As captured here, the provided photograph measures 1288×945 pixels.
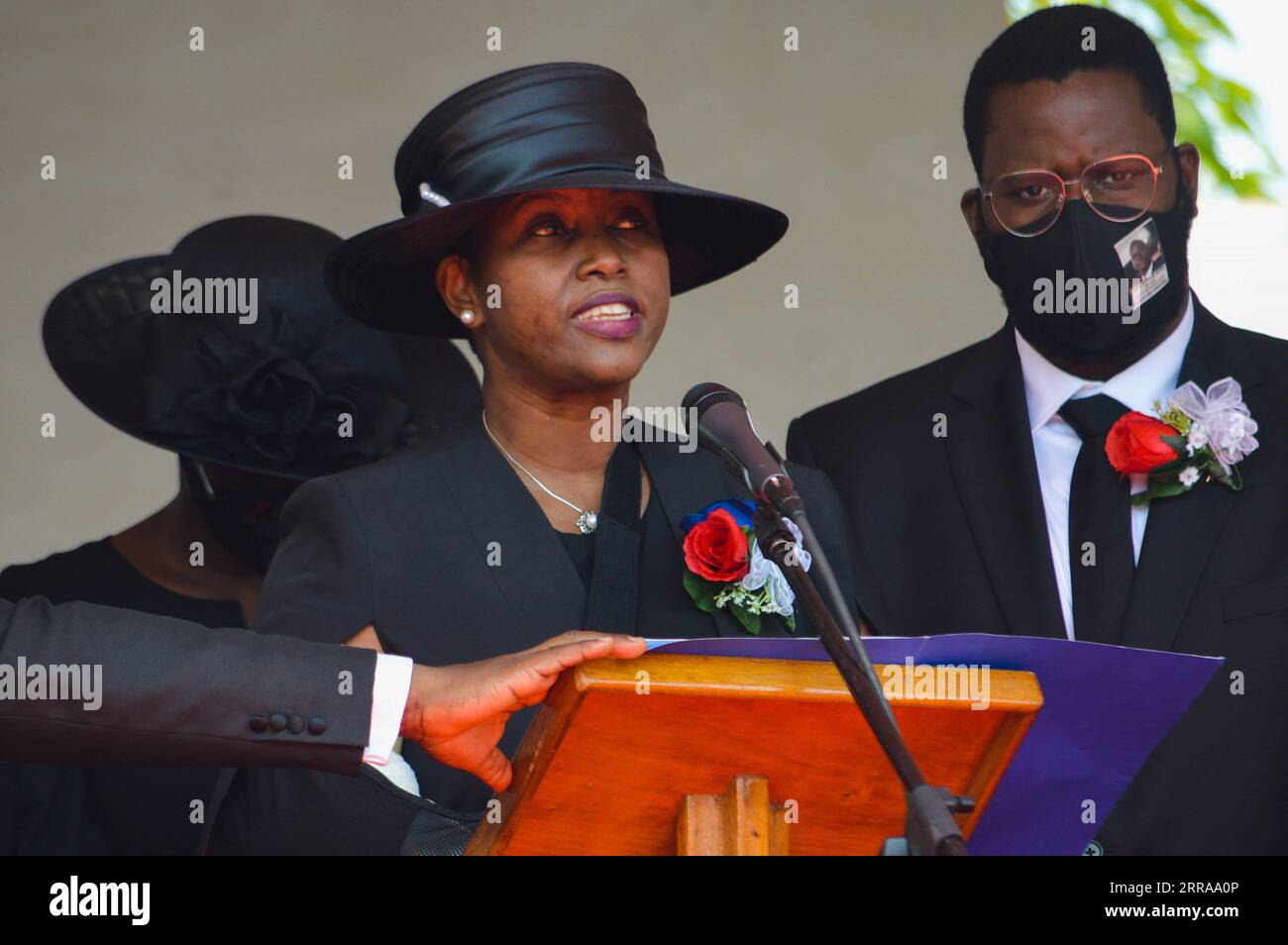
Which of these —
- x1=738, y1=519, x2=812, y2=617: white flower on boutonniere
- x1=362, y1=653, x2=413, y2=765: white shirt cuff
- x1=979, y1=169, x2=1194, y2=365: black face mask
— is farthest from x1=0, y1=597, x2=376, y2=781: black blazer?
x1=979, y1=169, x2=1194, y2=365: black face mask

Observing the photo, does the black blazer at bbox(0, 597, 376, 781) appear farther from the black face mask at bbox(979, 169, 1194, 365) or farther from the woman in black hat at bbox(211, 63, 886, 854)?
the black face mask at bbox(979, 169, 1194, 365)

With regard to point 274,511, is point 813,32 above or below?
above

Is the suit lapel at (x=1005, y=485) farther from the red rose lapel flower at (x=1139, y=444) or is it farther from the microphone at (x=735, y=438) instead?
the microphone at (x=735, y=438)

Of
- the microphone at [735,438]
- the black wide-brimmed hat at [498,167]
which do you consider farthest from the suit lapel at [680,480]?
the microphone at [735,438]

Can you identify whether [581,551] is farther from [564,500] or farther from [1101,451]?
[1101,451]

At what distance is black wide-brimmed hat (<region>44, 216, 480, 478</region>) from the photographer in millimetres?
4359

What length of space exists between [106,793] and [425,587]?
130 cm

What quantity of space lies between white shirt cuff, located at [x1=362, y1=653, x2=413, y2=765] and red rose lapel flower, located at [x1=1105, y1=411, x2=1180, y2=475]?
183 cm

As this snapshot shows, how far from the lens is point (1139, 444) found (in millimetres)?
3662
